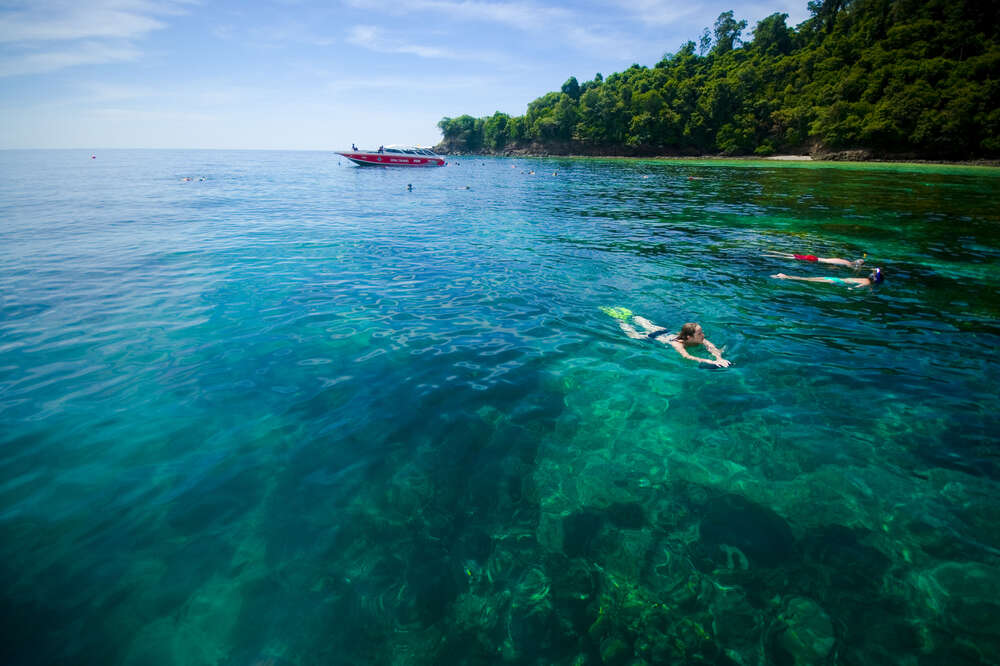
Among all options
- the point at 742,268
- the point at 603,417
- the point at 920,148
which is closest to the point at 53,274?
the point at 603,417

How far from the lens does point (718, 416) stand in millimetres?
7008

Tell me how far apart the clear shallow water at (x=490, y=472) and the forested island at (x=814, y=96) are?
83592 millimetres

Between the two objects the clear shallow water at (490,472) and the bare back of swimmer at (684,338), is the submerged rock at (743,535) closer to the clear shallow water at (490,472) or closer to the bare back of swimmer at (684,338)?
the clear shallow water at (490,472)

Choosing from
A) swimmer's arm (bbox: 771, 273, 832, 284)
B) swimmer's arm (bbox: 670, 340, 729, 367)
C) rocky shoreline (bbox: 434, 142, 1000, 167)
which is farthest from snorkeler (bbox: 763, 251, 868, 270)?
rocky shoreline (bbox: 434, 142, 1000, 167)

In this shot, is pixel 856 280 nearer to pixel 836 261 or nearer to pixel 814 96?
pixel 836 261

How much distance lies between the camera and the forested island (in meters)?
66.1

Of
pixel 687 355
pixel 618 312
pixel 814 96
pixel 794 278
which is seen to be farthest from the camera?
pixel 814 96

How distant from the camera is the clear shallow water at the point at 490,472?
3.91 m

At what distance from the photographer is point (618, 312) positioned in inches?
444

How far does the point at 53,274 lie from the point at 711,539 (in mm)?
20528

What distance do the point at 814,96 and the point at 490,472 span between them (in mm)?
121186

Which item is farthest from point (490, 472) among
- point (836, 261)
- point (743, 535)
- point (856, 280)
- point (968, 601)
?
point (836, 261)

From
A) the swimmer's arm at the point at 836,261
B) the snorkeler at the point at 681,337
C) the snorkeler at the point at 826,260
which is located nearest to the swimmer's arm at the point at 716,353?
the snorkeler at the point at 681,337

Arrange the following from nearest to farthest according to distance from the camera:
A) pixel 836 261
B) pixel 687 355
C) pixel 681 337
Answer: pixel 687 355 → pixel 681 337 → pixel 836 261
